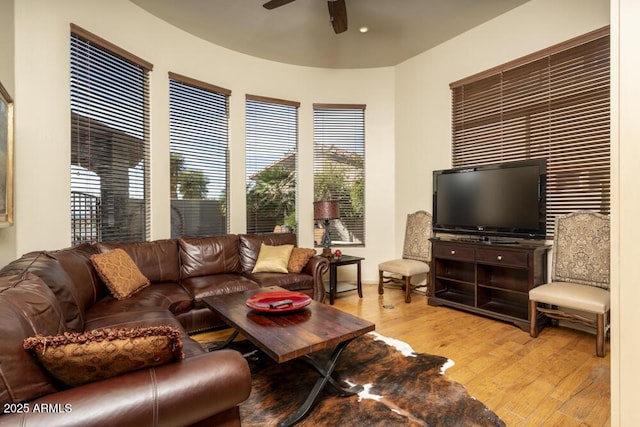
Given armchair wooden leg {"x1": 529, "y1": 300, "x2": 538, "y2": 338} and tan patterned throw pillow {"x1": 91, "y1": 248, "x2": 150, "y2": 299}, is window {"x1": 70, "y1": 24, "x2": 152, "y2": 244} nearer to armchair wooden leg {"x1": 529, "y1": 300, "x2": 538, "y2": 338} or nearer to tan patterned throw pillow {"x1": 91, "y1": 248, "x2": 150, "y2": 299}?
tan patterned throw pillow {"x1": 91, "y1": 248, "x2": 150, "y2": 299}

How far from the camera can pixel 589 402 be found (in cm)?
196

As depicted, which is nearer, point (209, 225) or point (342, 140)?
point (209, 225)

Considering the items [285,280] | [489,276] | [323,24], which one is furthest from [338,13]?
[489,276]

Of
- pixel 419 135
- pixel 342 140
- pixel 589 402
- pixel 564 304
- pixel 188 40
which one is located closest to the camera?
pixel 589 402

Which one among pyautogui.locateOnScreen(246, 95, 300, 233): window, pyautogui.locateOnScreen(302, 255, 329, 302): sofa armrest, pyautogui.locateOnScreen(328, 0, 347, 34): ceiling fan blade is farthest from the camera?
pyautogui.locateOnScreen(246, 95, 300, 233): window

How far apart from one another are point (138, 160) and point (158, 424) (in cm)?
325

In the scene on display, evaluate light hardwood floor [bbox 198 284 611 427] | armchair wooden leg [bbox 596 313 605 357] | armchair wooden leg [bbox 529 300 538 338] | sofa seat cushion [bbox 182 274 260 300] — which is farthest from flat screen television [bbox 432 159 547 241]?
sofa seat cushion [bbox 182 274 260 300]

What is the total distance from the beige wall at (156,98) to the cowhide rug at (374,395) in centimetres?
210

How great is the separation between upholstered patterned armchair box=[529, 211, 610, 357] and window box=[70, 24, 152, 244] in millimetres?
4093

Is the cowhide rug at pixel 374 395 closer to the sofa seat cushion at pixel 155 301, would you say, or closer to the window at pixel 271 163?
the sofa seat cushion at pixel 155 301

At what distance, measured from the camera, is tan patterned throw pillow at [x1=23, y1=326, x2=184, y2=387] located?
3.34ft

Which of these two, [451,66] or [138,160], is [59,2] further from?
[451,66]

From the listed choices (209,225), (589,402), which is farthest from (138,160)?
(589,402)

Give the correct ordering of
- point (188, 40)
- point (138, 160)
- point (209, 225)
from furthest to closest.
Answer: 1. point (209, 225)
2. point (188, 40)
3. point (138, 160)
